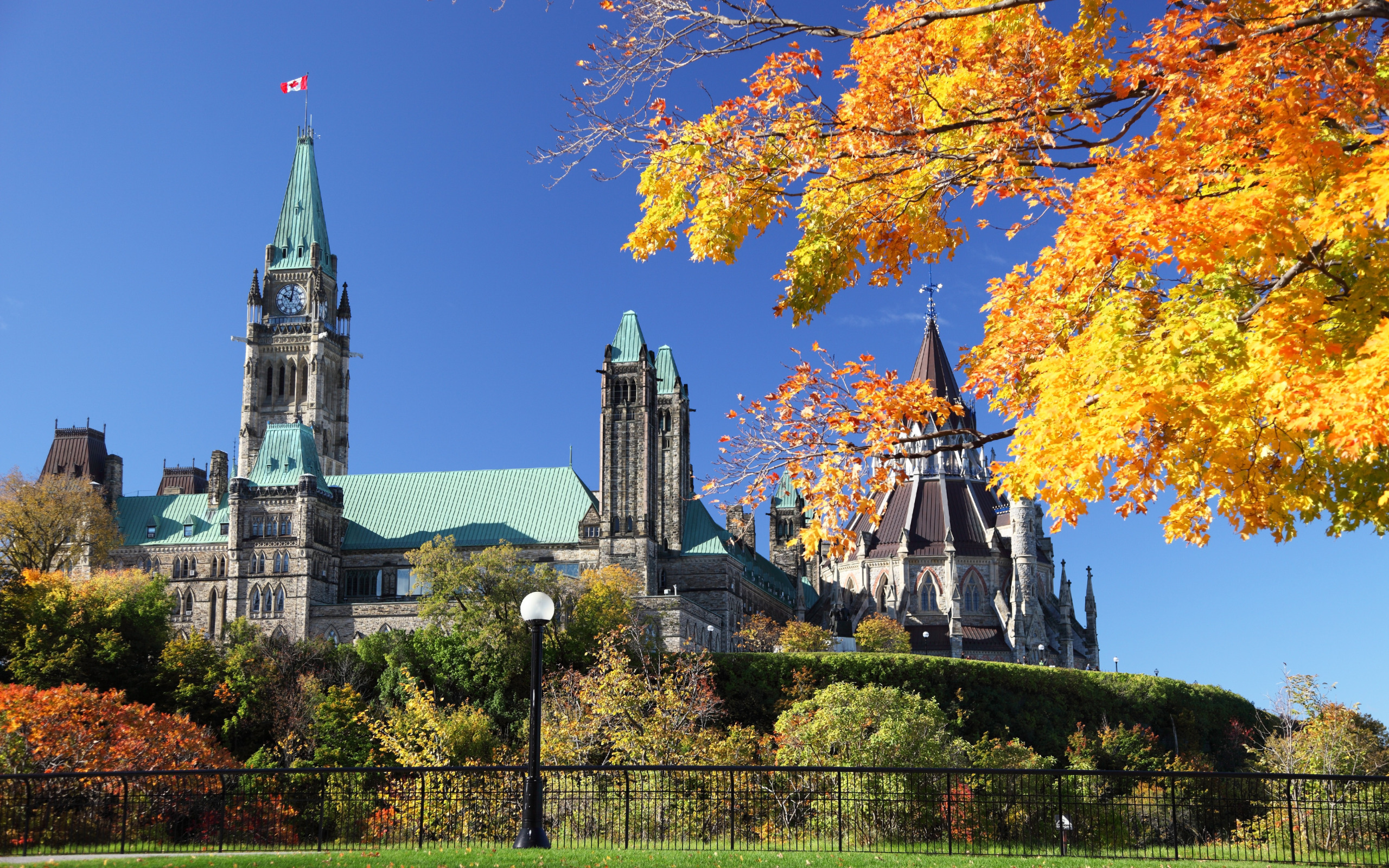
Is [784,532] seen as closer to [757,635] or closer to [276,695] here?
[757,635]

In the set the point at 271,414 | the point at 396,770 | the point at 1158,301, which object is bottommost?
the point at 396,770

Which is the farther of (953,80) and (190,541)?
(190,541)

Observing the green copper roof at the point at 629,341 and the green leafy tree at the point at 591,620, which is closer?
the green leafy tree at the point at 591,620

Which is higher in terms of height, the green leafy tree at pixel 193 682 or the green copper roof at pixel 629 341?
the green copper roof at pixel 629 341

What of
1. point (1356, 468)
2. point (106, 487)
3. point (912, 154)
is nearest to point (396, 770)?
point (912, 154)

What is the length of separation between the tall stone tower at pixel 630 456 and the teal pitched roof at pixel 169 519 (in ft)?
85.3

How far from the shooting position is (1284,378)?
9977 mm

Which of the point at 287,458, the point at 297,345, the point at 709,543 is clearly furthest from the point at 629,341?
the point at 297,345

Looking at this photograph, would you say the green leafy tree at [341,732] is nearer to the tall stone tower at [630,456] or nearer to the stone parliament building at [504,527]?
the stone parliament building at [504,527]

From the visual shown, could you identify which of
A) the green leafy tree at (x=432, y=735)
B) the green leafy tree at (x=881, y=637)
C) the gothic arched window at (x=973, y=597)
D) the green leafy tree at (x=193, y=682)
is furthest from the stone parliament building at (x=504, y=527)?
the green leafy tree at (x=432, y=735)

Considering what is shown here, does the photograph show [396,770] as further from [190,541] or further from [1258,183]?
[190,541]

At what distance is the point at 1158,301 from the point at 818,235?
160 inches

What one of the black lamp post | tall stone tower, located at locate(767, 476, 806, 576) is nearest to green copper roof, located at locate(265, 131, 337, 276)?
tall stone tower, located at locate(767, 476, 806, 576)

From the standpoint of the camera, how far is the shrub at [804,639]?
235 ft
